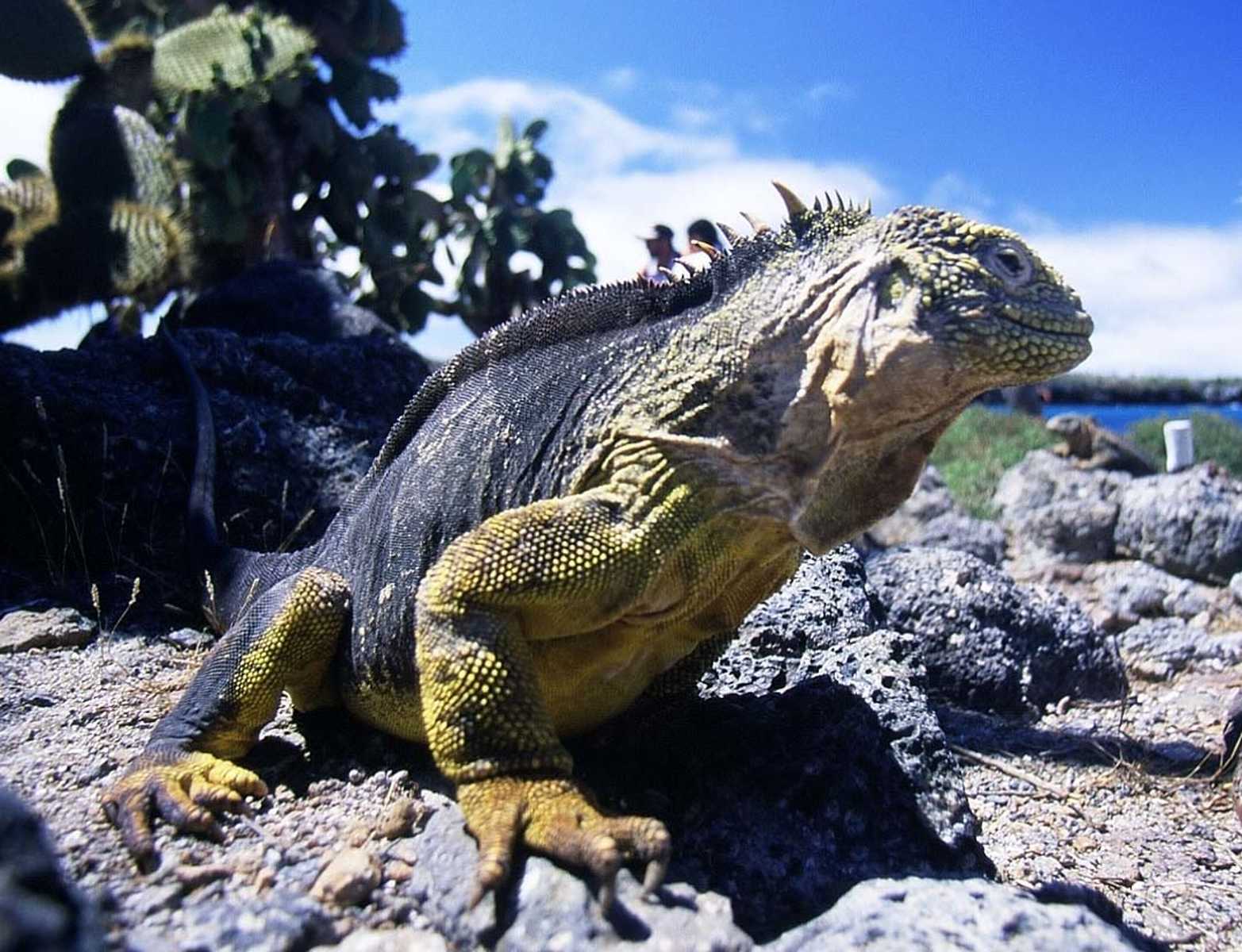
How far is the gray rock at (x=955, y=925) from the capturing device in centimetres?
196

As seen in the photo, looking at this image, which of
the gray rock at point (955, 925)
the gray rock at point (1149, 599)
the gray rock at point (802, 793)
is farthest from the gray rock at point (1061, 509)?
the gray rock at point (955, 925)

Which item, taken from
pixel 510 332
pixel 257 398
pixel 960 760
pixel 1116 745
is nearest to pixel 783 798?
pixel 510 332

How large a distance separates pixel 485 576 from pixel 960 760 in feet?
9.07

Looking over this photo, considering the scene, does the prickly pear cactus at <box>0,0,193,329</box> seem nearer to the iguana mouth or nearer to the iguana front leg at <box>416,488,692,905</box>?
the iguana front leg at <box>416,488,692,905</box>

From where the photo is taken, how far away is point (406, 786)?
9.30ft

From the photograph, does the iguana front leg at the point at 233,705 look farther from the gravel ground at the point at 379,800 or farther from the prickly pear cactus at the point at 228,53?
the prickly pear cactus at the point at 228,53

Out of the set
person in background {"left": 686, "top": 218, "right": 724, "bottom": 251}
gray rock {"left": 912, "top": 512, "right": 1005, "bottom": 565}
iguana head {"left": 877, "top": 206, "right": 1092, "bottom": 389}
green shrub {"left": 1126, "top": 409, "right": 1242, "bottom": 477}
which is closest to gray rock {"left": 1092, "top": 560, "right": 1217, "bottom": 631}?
gray rock {"left": 912, "top": 512, "right": 1005, "bottom": 565}

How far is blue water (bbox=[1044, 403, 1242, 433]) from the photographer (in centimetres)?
2219

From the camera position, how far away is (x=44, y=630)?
429 centimetres

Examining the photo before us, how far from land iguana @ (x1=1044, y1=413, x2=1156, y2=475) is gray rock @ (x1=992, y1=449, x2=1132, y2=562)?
1.64 feet

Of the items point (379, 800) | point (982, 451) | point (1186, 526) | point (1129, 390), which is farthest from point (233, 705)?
point (1129, 390)

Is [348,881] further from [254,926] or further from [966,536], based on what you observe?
[966,536]

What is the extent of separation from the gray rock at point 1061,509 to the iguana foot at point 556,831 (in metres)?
10.0

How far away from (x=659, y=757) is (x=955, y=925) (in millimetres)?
1138
